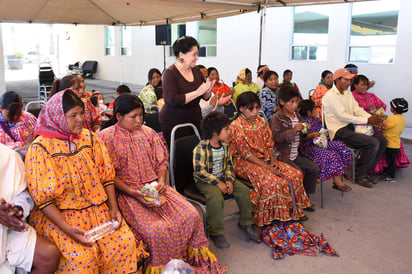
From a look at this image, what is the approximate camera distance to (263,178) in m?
3.05

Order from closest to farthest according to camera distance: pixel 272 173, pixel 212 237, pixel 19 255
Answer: pixel 19 255 → pixel 212 237 → pixel 272 173

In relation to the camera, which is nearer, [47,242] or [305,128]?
[47,242]

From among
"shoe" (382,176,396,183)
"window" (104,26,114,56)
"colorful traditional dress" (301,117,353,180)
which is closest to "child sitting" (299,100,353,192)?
"colorful traditional dress" (301,117,353,180)

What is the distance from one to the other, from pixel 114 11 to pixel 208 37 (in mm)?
5282

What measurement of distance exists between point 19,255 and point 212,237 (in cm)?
149

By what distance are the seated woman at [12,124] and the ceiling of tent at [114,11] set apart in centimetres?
335

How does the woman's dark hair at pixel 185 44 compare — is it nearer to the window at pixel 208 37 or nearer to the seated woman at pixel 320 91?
the seated woman at pixel 320 91

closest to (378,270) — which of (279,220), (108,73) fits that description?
(279,220)

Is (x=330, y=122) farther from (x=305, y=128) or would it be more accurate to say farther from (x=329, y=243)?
(x=329, y=243)

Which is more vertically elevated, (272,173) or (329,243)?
(272,173)

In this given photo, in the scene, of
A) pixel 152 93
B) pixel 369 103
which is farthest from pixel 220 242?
pixel 369 103

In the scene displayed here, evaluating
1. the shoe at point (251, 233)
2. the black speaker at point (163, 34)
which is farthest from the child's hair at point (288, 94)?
the black speaker at point (163, 34)

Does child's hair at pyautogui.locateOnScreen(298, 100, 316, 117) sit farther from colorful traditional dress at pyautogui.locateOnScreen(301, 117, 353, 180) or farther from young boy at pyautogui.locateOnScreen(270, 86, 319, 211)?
young boy at pyautogui.locateOnScreen(270, 86, 319, 211)

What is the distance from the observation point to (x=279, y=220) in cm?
304
